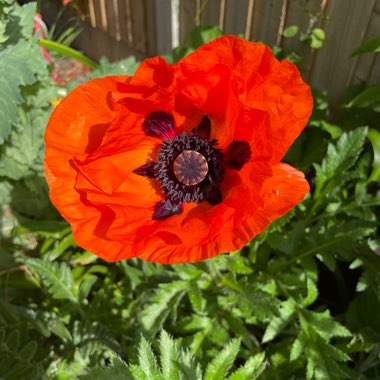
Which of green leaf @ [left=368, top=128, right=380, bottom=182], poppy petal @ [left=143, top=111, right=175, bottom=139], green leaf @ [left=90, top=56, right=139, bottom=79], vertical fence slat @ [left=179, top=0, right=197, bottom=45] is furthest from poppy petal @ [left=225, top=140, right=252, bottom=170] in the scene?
vertical fence slat @ [left=179, top=0, right=197, bottom=45]

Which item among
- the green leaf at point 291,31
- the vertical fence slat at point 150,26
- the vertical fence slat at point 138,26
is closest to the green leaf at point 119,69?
the green leaf at point 291,31

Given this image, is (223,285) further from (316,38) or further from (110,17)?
(110,17)

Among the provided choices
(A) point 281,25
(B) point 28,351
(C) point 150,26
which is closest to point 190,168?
(B) point 28,351

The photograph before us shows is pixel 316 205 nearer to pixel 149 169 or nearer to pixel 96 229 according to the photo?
pixel 149 169

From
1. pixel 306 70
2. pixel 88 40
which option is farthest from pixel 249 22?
pixel 88 40

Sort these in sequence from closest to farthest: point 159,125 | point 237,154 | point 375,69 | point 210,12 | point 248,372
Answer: point 248,372 < point 237,154 < point 159,125 < point 375,69 < point 210,12

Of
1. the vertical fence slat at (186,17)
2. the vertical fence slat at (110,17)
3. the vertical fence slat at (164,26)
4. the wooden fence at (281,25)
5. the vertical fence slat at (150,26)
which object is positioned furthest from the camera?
the vertical fence slat at (110,17)

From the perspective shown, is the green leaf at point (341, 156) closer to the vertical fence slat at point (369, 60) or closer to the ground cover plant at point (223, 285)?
the ground cover plant at point (223, 285)
